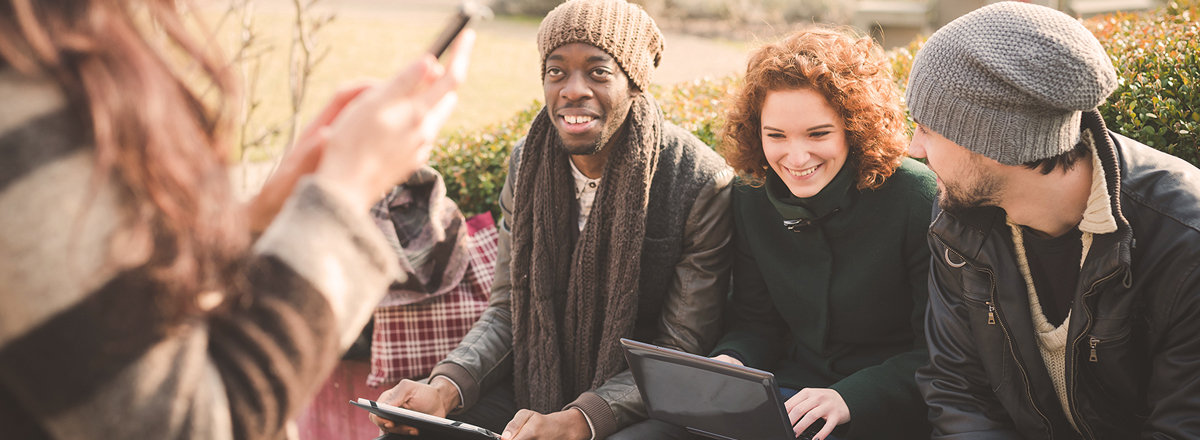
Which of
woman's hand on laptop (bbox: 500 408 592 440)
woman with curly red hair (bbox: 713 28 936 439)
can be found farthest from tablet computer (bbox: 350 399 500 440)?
woman with curly red hair (bbox: 713 28 936 439)

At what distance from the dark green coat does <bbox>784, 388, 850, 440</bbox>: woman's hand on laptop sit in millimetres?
46

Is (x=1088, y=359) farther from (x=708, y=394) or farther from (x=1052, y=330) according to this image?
(x=708, y=394)

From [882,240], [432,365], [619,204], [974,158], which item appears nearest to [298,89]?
[432,365]

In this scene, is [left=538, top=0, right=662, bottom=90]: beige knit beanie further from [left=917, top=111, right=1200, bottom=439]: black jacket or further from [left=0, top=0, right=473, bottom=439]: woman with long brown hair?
[left=0, top=0, right=473, bottom=439]: woman with long brown hair

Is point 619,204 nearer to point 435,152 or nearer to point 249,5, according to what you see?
point 435,152

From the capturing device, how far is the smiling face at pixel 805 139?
2549mm

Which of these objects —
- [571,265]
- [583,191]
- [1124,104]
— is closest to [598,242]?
[571,265]

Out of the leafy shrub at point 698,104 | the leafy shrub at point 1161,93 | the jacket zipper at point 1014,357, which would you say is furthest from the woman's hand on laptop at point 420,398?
the leafy shrub at point 1161,93

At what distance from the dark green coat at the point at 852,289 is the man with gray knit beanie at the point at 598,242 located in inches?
7.8

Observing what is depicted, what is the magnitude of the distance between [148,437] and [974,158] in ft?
6.38

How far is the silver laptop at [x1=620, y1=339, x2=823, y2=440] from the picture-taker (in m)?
2.13

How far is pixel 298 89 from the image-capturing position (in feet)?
17.4

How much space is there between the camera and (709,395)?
2275 millimetres

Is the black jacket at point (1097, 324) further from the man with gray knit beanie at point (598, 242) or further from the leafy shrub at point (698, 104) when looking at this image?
the leafy shrub at point (698, 104)
